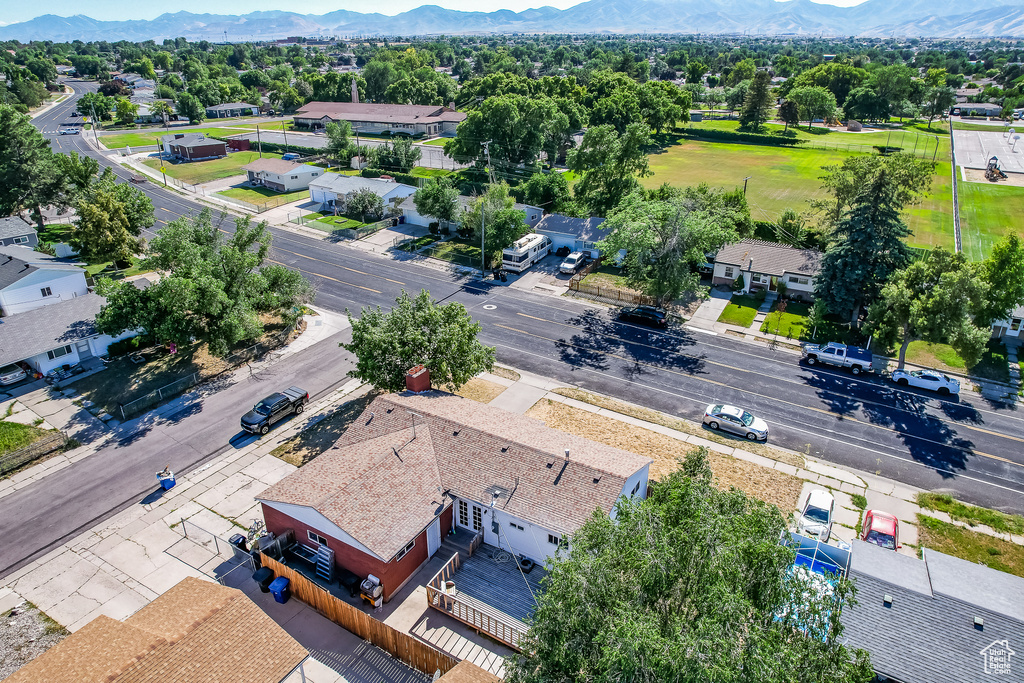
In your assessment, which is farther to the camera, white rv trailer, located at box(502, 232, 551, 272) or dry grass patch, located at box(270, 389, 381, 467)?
white rv trailer, located at box(502, 232, 551, 272)

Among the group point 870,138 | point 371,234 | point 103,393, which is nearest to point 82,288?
point 103,393

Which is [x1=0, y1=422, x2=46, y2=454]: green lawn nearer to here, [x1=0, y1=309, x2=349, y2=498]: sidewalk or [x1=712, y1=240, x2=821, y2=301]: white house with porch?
[x1=0, y1=309, x2=349, y2=498]: sidewalk

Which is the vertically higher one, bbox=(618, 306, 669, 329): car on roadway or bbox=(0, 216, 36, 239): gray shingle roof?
bbox=(0, 216, 36, 239): gray shingle roof

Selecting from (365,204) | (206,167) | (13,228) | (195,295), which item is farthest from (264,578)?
(206,167)

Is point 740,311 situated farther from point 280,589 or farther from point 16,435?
point 16,435

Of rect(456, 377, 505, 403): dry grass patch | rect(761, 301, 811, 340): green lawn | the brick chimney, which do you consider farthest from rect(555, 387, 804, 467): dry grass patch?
rect(761, 301, 811, 340): green lawn
